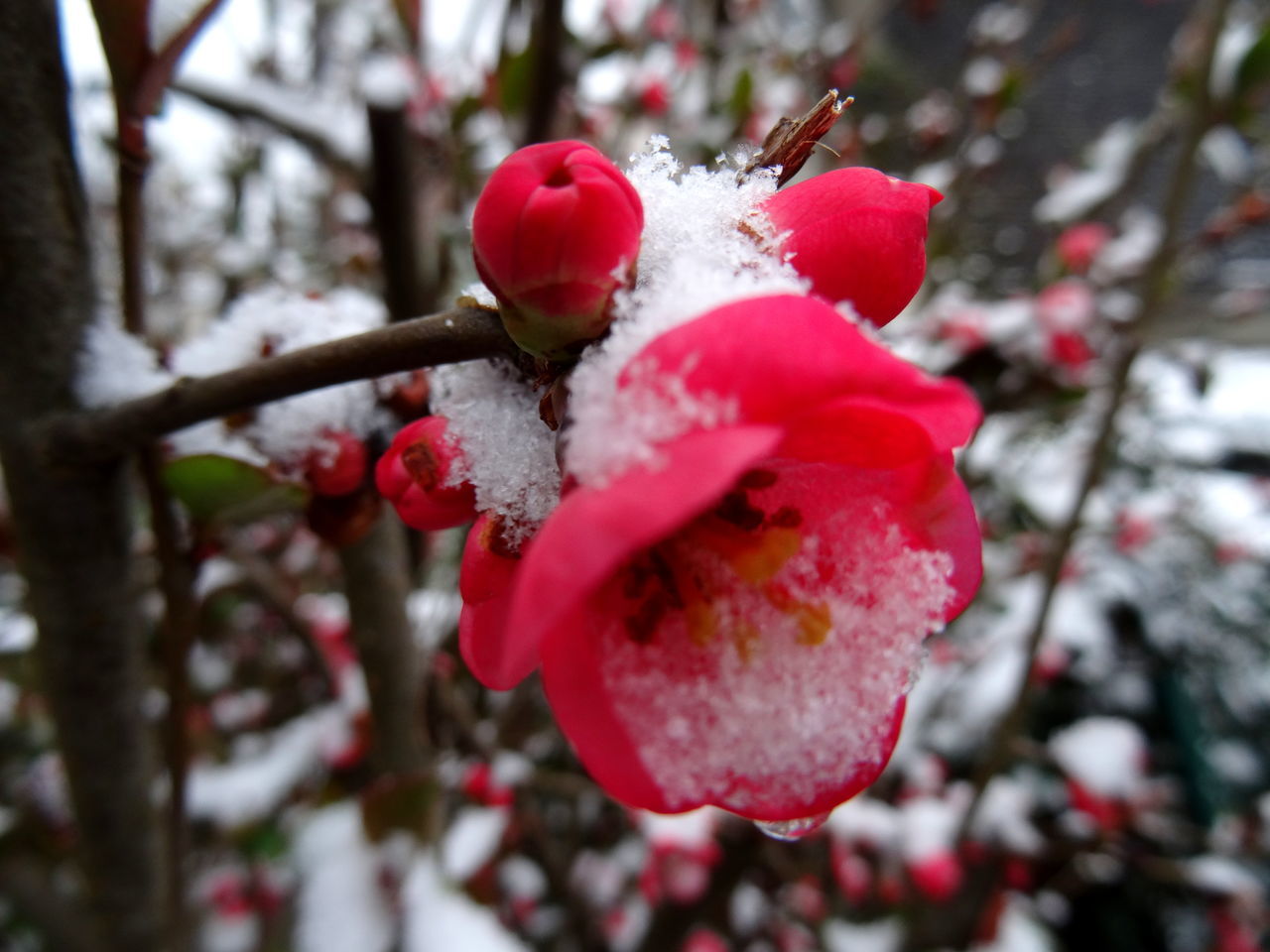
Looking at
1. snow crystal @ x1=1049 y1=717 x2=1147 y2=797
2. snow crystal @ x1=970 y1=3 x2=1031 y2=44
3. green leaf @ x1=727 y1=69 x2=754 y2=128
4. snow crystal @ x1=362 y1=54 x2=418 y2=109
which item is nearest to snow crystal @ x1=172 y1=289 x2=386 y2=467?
snow crystal @ x1=362 y1=54 x2=418 y2=109

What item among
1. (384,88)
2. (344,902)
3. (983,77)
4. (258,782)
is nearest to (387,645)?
(344,902)

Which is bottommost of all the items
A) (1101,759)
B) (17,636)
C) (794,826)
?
(1101,759)

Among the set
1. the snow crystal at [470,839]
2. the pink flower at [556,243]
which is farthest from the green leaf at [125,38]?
the snow crystal at [470,839]

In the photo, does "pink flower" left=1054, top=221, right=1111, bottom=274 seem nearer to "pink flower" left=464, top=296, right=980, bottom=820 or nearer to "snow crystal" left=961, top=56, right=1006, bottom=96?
"snow crystal" left=961, top=56, right=1006, bottom=96

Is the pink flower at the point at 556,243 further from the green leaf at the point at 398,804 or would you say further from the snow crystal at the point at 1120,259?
the snow crystal at the point at 1120,259

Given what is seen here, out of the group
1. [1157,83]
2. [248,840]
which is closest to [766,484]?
[248,840]

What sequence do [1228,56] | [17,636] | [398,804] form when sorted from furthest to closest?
[1228,56]
[17,636]
[398,804]

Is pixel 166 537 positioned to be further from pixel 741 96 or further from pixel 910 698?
pixel 910 698

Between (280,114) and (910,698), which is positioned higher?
(280,114)
